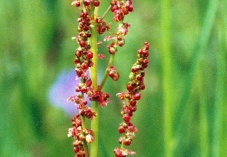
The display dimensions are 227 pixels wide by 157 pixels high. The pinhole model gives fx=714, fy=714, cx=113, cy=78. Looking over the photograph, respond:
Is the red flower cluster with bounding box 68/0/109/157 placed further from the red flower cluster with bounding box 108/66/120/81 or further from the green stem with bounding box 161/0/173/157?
the green stem with bounding box 161/0/173/157

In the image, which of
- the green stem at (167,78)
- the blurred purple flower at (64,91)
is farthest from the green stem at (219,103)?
the blurred purple flower at (64,91)

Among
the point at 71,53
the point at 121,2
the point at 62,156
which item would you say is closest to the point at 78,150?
the point at 121,2

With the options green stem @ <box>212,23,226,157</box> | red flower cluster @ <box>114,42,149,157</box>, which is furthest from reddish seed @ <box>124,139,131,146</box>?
green stem @ <box>212,23,226,157</box>

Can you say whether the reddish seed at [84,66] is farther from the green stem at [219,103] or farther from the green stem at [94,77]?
the green stem at [219,103]

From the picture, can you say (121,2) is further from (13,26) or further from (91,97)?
(13,26)

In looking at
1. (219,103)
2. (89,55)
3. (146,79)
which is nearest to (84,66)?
(89,55)

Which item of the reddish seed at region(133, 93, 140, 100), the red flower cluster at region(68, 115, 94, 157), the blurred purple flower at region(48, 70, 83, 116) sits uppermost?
the blurred purple flower at region(48, 70, 83, 116)
